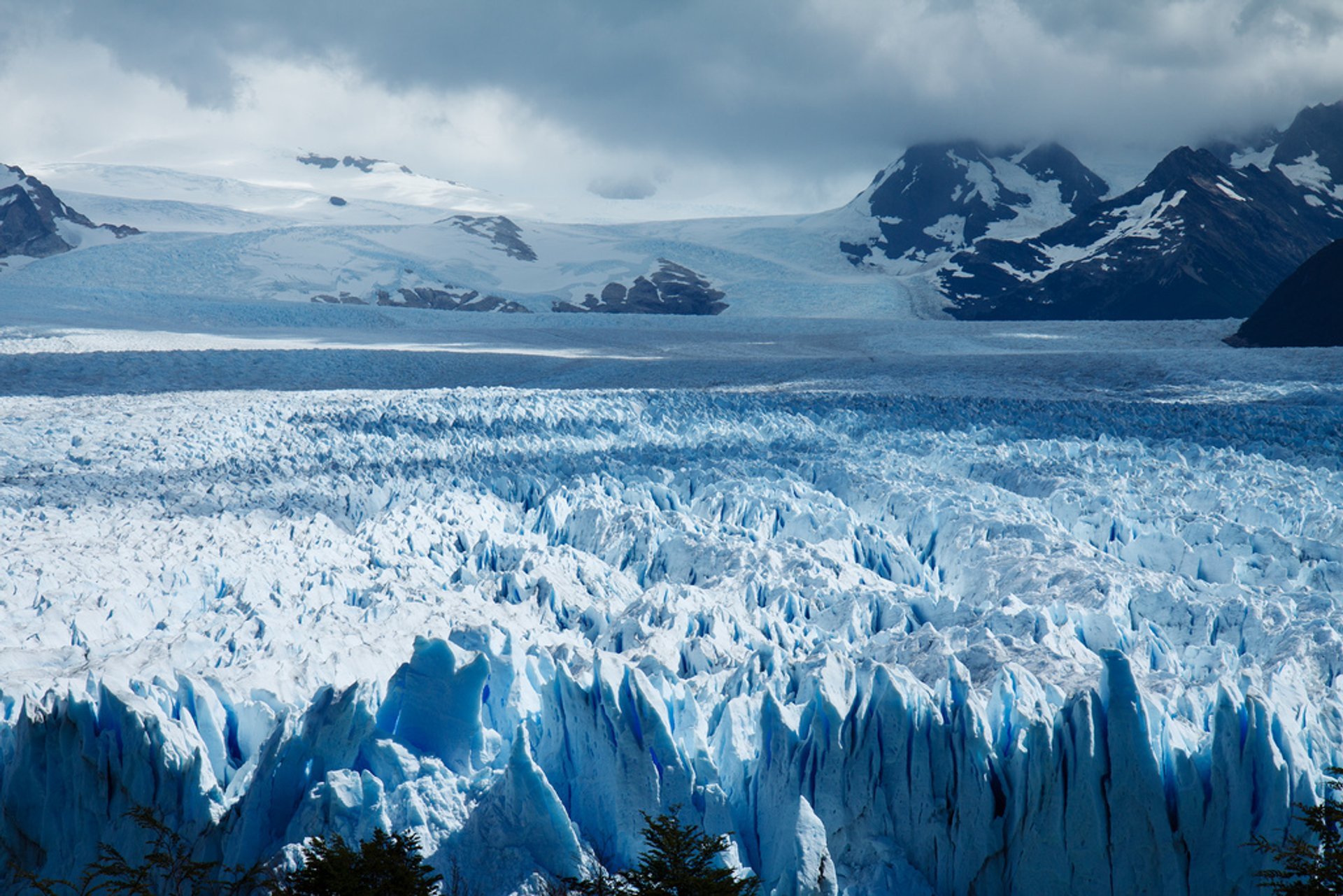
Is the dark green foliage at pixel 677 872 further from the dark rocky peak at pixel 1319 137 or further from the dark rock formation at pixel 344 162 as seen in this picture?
the dark rock formation at pixel 344 162

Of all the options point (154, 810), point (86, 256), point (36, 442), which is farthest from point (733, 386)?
point (86, 256)

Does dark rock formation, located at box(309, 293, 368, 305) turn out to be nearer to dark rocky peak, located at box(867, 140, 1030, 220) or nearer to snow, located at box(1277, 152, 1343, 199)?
dark rocky peak, located at box(867, 140, 1030, 220)

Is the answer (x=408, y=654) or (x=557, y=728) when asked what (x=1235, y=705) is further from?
(x=408, y=654)

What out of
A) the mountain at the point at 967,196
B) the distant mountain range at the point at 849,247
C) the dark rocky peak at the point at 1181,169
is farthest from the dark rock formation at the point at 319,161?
the dark rocky peak at the point at 1181,169

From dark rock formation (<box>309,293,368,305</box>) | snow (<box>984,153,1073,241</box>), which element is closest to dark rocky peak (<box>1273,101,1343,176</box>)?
snow (<box>984,153,1073,241</box>)

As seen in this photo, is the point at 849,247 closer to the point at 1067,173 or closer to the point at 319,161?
the point at 1067,173

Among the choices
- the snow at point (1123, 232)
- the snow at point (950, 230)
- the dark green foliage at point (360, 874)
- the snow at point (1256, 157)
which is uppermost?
the snow at point (1256, 157)
